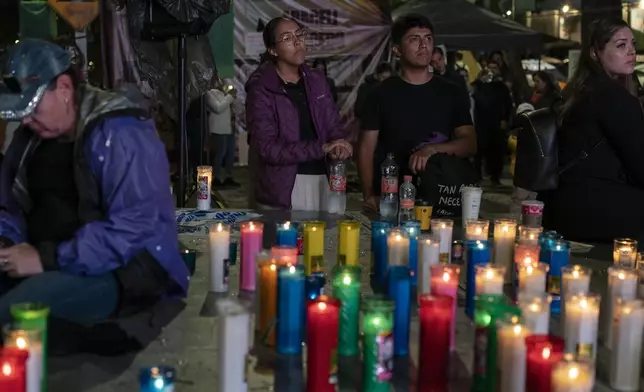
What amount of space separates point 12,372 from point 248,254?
127cm

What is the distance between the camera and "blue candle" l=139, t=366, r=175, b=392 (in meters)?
1.81

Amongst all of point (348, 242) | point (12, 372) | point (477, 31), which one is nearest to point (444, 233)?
point (348, 242)

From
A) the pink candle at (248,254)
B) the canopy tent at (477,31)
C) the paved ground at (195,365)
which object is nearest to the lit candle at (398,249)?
the paved ground at (195,365)

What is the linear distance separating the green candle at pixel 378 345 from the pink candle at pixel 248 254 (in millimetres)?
885

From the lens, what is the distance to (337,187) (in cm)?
412

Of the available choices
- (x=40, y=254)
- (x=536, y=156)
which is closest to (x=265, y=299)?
(x=40, y=254)

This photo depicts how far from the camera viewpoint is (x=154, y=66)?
566 cm

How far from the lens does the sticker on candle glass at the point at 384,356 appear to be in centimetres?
199

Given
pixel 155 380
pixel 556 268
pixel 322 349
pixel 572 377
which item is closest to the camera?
pixel 572 377

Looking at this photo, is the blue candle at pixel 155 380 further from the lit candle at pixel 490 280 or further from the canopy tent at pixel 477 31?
the canopy tent at pixel 477 31

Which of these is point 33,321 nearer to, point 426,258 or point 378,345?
point 378,345

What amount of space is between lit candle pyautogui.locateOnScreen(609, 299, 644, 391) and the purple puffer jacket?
2.11 metres

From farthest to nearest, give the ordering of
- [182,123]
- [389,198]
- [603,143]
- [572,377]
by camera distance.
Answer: [182,123]
[389,198]
[603,143]
[572,377]

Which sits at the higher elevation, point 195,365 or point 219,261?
point 219,261
